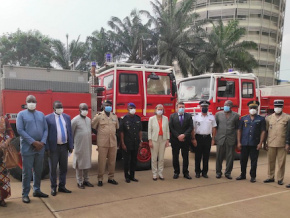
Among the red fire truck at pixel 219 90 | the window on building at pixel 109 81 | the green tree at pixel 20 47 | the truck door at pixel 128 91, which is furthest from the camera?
the green tree at pixel 20 47

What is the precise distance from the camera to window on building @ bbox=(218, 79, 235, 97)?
8219 mm

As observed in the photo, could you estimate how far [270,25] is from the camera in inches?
1694

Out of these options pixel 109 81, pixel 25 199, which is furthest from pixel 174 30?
pixel 25 199

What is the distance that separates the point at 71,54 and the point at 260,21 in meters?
29.2

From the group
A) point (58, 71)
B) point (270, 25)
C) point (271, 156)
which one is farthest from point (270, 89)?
point (270, 25)

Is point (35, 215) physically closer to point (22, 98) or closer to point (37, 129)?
point (37, 129)

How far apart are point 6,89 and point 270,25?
1799 inches

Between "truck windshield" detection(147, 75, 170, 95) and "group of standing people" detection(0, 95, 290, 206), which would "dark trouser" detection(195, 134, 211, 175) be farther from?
"truck windshield" detection(147, 75, 170, 95)

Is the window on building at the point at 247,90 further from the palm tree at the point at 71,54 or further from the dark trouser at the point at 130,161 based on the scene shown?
the palm tree at the point at 71,54

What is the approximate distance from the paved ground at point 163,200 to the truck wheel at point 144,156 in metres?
0.73

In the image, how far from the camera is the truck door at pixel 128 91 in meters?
6.34

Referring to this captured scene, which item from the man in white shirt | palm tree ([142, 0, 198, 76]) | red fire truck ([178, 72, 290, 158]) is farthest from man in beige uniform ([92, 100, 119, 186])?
palm tree ([142, 0, 198, 76])

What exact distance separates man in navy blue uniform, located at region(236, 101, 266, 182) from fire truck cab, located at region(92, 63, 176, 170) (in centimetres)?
180

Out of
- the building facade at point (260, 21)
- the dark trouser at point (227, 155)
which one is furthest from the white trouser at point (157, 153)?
the building facade at point (260, 21)
